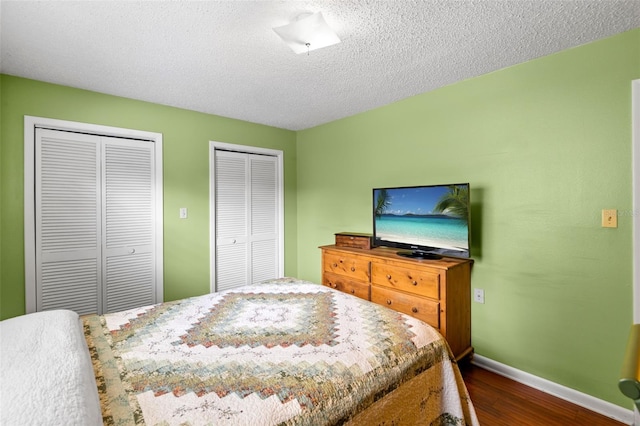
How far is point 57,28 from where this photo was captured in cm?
179

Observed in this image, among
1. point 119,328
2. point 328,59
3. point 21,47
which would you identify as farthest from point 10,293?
point 328,59

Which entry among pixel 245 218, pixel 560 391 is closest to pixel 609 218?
pixel 560 391

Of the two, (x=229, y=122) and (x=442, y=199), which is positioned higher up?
(x=229, y=122)

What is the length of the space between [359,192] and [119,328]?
255cm

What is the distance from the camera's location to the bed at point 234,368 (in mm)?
939

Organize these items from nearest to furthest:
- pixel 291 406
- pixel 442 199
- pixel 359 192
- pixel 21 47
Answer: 1. pixel 291 406
2. pixel 21 47
3. pixel 442 199
4. pixel 359 192

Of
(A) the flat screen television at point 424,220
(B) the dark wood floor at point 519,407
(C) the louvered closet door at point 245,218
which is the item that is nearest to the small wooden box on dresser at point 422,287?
(A) the flat screen television at point 424,220

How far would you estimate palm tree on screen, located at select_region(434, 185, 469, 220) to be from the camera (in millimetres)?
2260

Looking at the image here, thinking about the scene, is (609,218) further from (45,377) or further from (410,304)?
(45,377)

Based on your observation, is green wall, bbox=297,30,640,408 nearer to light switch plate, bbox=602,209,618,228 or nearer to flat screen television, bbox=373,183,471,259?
light switch plate, bbox=602,209,618,228

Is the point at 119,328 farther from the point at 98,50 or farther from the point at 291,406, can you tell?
the point at 98,50

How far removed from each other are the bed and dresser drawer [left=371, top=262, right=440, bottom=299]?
616 mm

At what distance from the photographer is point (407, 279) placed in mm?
2430

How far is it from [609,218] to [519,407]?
1.35m
